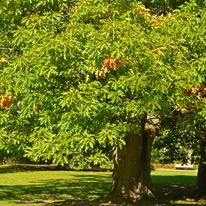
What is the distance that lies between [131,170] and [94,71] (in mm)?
8506

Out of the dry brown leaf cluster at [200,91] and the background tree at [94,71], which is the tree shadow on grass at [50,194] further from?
the background tree at [94,71]

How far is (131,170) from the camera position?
17.3 meters

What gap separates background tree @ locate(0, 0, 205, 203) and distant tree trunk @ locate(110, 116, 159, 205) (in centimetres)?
665

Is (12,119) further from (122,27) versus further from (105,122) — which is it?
(122,27)

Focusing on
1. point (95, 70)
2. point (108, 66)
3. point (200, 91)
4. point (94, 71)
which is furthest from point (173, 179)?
point (108, 66)

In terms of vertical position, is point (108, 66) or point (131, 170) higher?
point (108, 66)

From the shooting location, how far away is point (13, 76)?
9898 millimetres

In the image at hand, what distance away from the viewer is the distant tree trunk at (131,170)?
17156 millimetres

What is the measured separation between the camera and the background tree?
8945mm

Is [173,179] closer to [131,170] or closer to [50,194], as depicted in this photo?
[50,194]

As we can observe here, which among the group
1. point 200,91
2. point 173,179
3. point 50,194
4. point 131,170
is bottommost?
point 50,194

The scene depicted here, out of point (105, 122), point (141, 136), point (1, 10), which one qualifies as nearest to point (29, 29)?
point (1, 10)

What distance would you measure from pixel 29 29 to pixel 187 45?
10.9ft

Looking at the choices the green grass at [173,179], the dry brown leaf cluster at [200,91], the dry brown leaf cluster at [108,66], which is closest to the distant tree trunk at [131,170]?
the dry brown leaf cluster at [200,91]
